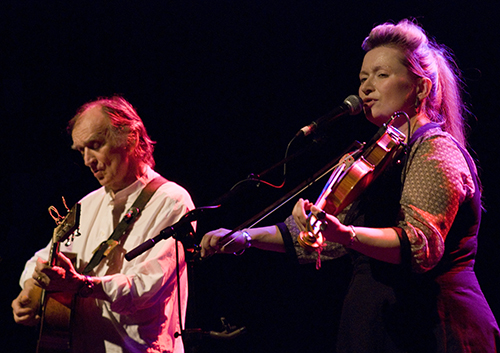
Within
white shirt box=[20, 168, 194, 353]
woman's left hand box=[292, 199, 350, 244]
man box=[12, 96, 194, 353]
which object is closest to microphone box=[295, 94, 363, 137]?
woman's left hand box=[292, 199, 350, 244]

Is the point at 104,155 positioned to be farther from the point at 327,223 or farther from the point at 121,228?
the point at 327,223

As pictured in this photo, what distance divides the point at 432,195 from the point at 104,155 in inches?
89.1

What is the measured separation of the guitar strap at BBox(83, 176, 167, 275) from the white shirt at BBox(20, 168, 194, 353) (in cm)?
4

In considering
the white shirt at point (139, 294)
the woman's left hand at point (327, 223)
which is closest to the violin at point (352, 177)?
the woman's left hand at point (327, 223)

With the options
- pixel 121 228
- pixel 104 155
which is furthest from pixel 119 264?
pixel 104 155

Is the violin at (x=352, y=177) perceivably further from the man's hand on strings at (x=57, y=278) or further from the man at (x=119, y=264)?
the man's hand on strings at (x=57, y=278)

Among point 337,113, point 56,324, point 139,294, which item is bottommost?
point 56,324

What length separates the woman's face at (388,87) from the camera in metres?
2.03

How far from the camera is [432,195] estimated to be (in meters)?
1.65

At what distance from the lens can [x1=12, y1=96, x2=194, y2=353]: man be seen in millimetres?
2521

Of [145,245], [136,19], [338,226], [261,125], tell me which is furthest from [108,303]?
[136,19]

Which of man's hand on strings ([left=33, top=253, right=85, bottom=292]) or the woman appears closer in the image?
the woman

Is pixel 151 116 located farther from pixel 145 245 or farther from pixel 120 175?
pixel 145 245

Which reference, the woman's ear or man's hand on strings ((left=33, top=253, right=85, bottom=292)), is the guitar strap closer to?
man's hand on strings ((left=33, top=253, right=85, bottom=292))
